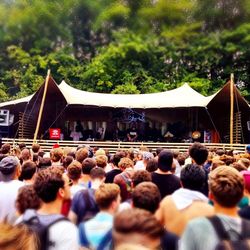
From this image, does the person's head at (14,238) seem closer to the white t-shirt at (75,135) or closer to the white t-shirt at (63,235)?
the white t-shirt at (63,235)

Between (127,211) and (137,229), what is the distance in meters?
0.12

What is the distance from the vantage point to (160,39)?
104 ft

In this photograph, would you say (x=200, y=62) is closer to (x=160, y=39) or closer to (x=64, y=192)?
(x=160, y=39)

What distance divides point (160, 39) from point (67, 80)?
24.8 feet

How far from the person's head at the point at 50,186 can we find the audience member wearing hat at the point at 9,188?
58 cm

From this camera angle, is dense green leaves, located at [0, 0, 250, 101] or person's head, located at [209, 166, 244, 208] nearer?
person's head, located at [209, 166, 244, 208]

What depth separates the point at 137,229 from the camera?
1.71m

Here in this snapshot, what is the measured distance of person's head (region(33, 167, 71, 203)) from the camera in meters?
2.74

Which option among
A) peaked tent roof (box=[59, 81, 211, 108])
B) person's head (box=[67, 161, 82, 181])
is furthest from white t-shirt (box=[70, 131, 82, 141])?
person's head (box=[67, 161, 82, 181])

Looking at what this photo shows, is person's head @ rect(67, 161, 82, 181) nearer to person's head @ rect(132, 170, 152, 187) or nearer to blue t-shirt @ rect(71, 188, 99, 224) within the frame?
person's head @ rect(132, 170, 152, 187)

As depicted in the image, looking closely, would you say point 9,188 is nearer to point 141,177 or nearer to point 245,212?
point 141,177

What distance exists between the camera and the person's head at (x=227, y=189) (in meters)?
2.32

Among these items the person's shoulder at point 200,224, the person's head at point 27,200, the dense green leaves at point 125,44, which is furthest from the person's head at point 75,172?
the dense green leaves at point 125,44

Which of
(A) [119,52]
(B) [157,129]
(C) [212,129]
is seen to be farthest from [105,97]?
(A) [119,52]
